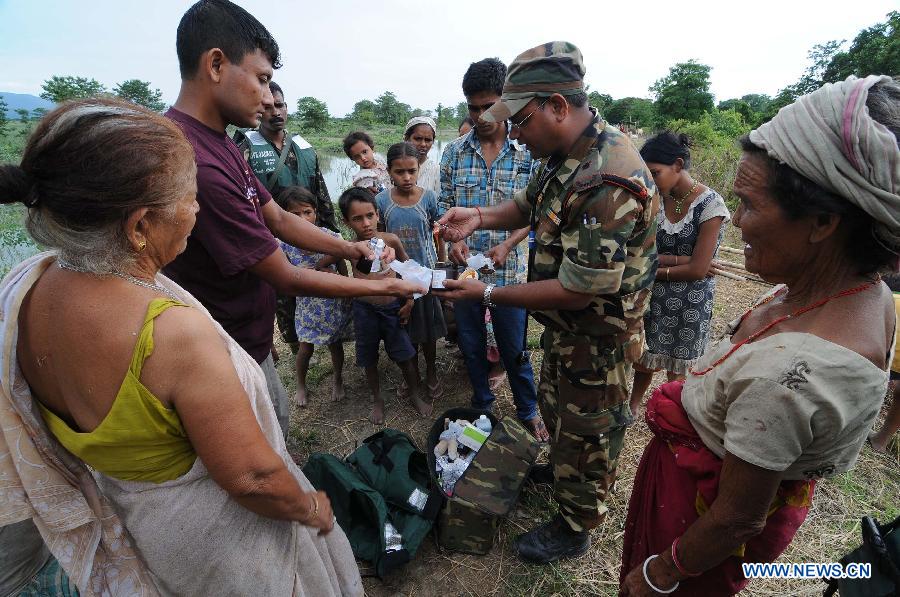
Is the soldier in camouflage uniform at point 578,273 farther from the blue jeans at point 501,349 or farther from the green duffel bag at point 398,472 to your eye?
the blue jeans at point 501,349

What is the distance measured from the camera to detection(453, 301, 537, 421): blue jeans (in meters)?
3.40

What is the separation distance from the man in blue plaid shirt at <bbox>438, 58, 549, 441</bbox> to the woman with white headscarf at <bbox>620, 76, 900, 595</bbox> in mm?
2167

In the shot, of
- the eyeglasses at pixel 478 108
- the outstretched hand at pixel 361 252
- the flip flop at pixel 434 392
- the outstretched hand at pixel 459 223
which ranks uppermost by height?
Answer: the eyeglasses at pixel 478 108

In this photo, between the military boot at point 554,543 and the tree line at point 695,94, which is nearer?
the military boot at point 554,543

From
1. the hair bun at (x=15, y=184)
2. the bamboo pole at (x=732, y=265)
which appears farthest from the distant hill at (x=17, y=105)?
the bamboo pole at (x=732, y=265)

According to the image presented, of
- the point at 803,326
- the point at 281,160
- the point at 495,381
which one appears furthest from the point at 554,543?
the point at 281,160

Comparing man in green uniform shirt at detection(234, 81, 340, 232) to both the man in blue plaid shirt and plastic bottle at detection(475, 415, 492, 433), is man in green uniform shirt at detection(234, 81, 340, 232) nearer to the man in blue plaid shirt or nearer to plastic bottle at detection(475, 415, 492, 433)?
the man in blue plaid shirt

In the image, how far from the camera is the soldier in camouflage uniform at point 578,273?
1887 mm

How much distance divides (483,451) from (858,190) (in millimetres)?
2371

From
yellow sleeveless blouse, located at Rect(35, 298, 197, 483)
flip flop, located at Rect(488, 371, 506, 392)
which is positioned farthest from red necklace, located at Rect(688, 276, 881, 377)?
flip flop, located at Rect(488, 371, 506, 392)

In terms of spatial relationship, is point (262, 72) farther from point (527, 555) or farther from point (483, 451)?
point (527, 555)

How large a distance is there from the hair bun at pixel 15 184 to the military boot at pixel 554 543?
2763 millimetres

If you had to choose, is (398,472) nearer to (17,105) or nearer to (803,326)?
(803,326)

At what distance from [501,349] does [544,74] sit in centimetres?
214
